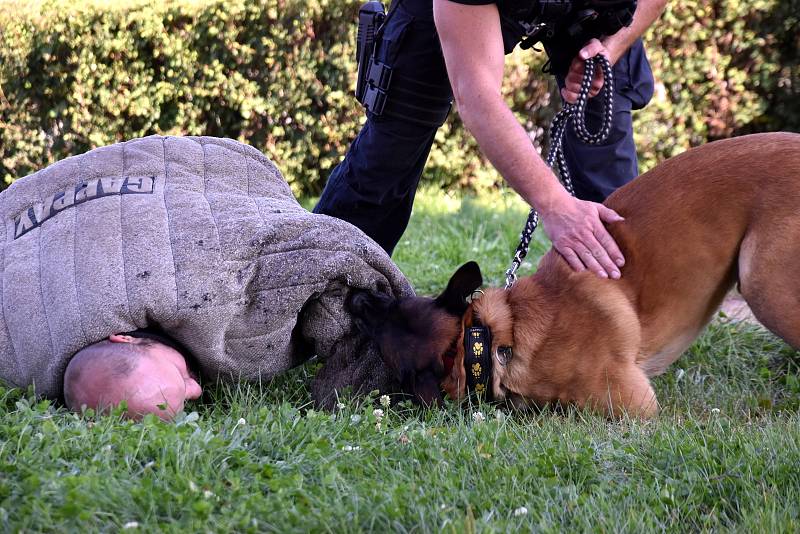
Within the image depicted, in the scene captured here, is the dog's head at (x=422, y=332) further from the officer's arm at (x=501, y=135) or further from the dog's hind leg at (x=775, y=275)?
the dog's hind leg at (x=775, y=275)

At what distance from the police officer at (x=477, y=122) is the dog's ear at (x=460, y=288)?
35 cm

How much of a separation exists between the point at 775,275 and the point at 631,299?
0.54m

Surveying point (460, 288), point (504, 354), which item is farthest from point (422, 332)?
point (504, 354)

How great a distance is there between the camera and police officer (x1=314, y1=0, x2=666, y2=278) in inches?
133

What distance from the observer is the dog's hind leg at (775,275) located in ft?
10.6

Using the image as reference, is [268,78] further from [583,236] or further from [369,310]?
[583,236]

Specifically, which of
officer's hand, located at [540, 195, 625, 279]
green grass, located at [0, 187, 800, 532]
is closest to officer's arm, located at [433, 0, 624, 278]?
officer's hand, located at [540, 195, 625, 279]

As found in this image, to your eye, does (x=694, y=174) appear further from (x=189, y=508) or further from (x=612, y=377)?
(x=189, y=508)

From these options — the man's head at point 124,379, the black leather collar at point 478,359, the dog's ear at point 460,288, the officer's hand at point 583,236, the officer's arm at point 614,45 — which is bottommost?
the man's head at point 124,379

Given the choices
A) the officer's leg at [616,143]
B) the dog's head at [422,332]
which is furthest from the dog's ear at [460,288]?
the officer's leg at [616,143]

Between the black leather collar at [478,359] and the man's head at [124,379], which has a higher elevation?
the black leather collar at [478,359]

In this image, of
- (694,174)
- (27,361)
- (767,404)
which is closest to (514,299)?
(694,174)

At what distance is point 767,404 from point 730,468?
3.96 feet

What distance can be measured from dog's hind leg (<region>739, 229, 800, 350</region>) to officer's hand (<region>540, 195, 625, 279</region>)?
1.57 feet
